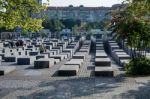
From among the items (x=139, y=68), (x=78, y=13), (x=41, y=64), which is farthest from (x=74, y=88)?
(x=78, y=13)

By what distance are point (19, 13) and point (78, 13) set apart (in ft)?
483

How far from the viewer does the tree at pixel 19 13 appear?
52.6 ft

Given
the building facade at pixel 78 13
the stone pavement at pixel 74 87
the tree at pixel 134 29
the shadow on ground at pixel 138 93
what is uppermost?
the tree at pixel 134 29

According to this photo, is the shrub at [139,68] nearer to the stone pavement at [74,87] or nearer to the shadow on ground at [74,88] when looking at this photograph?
the stone pavement at [74,87]

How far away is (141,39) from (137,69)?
1.84m

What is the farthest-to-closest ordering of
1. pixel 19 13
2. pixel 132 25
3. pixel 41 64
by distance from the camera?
pixel 41 64, pixel 132 25, pixel 19 13

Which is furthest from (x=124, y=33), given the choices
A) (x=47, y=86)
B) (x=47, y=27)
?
(x=47, y=27)

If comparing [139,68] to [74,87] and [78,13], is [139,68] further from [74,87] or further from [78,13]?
[78,13]

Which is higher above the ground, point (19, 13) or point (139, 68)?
point (19, 13)

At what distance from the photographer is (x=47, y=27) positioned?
389ft

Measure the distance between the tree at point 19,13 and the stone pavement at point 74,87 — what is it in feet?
8.30

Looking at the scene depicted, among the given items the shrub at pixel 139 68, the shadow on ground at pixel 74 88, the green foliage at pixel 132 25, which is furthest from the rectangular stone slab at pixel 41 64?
the shrub at pixel 139 68

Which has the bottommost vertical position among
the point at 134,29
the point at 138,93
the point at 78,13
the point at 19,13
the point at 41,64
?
the point at 78,13

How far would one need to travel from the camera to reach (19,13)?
16.5 m
